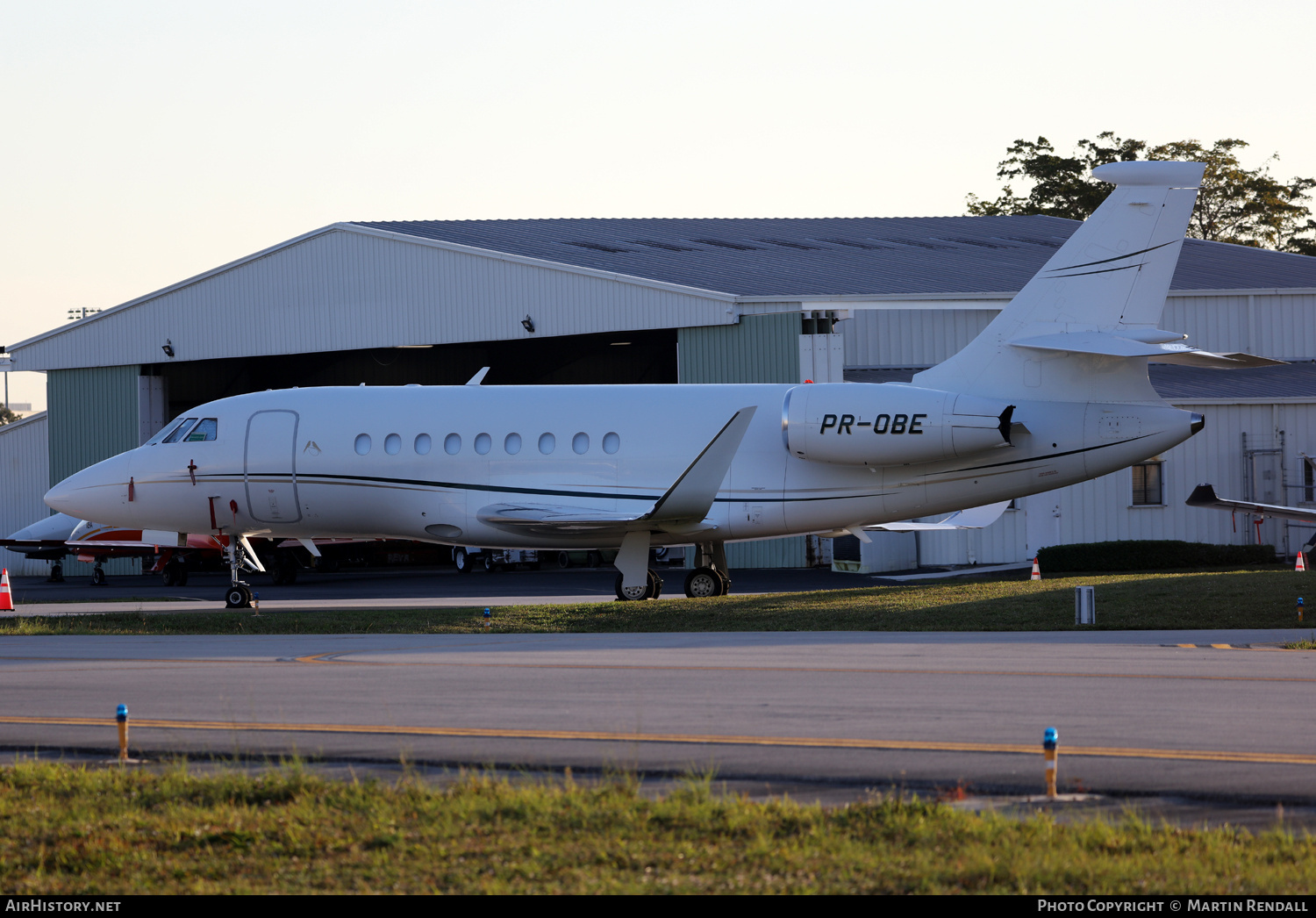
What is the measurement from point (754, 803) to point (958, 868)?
169cm

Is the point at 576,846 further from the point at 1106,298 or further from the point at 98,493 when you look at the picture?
the point at 98,493

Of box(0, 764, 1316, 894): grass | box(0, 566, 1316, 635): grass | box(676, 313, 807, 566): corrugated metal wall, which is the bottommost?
box(0, 566, 1316, 635): grass

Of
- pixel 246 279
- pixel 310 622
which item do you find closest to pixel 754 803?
pixel 310 622

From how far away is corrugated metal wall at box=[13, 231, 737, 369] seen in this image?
127 feet

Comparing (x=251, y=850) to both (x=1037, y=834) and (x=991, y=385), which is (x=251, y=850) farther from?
(x=991, y=385)

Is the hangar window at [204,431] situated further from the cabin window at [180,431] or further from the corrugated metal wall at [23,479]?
the corrugated metal wall at [23,479]

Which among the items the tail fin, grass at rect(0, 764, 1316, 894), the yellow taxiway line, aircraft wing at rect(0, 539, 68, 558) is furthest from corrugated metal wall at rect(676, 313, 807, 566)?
grass at rect(0, 764, 1316, 894)

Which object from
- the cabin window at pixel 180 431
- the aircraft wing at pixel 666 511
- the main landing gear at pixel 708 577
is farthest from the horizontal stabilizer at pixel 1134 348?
the cabin window at pixel 180 431

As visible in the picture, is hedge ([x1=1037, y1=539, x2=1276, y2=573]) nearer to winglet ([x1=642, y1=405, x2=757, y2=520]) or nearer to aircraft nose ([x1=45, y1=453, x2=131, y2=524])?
winglet ([x1=642, y1=405, x2=757, y2=520])

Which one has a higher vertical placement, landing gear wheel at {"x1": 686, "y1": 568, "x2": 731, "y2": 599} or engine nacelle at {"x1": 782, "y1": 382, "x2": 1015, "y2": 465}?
engine nacelle at {"x1": 782, "y1": 382, "x2": 1015, "y2": 465}

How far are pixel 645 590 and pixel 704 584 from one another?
1196mm

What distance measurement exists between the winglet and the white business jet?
0.03m

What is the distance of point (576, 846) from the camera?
6918mm

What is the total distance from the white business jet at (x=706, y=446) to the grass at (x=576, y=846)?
14.0 metres
